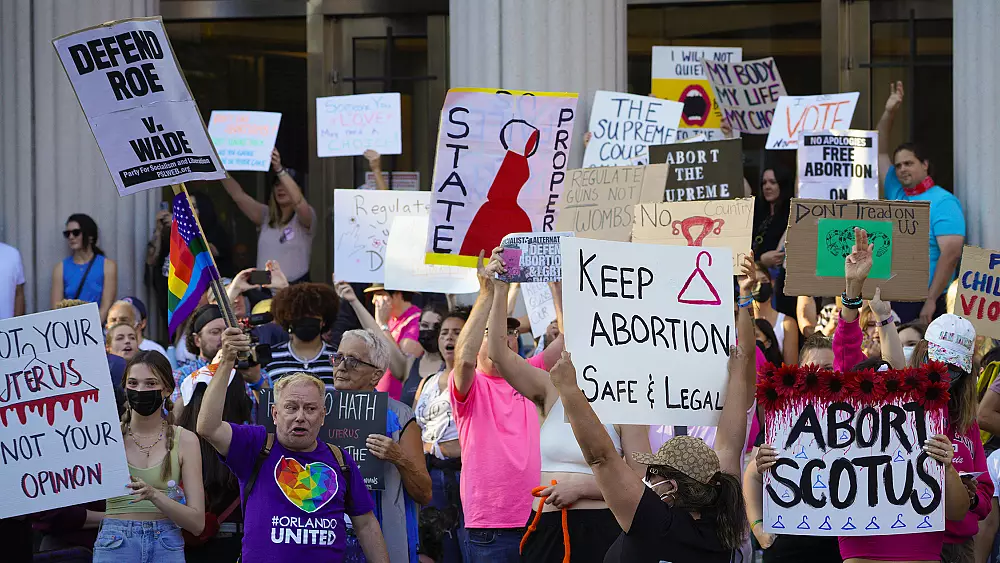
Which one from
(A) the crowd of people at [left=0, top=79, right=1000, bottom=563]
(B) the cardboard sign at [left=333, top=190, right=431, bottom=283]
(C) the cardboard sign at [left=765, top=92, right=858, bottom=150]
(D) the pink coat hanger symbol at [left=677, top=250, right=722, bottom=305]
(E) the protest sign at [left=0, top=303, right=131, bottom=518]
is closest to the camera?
(A) the crowd of people at [left=0, top=79, right=1000, bottom=563]

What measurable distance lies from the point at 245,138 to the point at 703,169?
3.99m

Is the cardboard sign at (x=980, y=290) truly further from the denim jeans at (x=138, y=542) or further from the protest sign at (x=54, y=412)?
the protest sign at (x=54, y=412)

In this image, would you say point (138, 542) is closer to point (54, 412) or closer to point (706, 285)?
point (54, 412)

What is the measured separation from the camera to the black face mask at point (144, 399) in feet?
21.3

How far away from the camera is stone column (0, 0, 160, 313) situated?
11391mm

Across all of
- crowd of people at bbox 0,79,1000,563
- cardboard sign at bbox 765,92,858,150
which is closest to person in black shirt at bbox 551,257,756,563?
crowd of people at bbox 0,79,1000,563

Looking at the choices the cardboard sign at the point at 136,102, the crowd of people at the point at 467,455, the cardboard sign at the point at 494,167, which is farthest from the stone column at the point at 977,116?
the cardboard sign at the point at 136,102

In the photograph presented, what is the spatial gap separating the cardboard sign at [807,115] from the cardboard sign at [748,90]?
1.41 feet

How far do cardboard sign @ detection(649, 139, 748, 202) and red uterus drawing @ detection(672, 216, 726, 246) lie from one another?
187cm

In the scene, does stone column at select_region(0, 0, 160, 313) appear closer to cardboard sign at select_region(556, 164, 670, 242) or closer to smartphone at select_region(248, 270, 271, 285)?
smartphone at select_region(248, 270, 271, 285)

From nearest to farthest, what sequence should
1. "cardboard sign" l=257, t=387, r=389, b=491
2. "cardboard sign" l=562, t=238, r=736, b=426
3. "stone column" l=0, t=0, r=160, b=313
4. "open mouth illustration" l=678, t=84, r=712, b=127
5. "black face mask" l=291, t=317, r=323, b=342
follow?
"cardboard sign" l=562, t=238, r=736, b=426
"cardboard sign" l=257, t=387, r=389, b=491
"black face mask" l=291, t=317, r=323, b=342
"stone column" l=0, t=0, r=160, b=313
"open mouth illustration" l=678, t=84, r=712, b=127

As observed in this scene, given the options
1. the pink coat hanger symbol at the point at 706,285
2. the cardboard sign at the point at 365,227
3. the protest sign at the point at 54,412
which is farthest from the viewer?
the cardboard sign at the point at 365,227

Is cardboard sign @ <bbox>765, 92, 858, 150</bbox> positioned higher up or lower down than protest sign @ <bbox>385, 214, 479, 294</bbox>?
higher up

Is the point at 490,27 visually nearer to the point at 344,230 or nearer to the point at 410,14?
the point at 344,230
